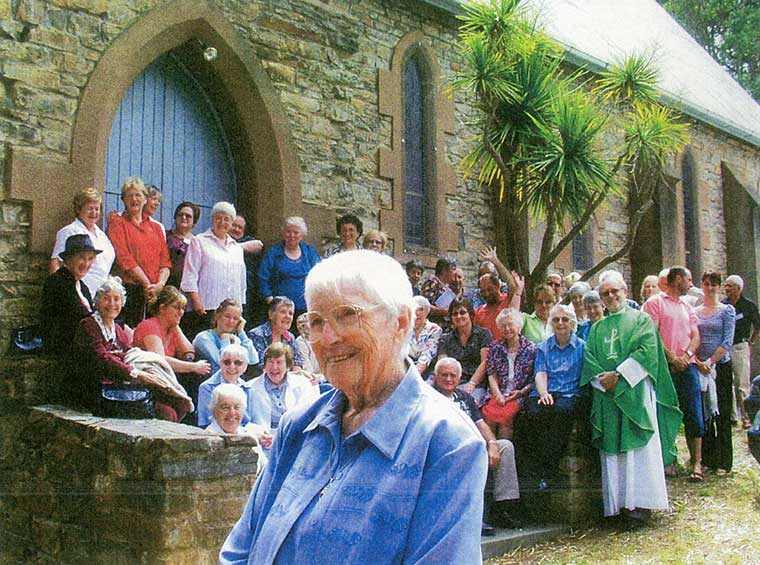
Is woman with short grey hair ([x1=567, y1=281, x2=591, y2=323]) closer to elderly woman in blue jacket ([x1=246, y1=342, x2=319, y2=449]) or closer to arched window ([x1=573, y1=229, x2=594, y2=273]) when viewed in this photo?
elderly woman in blue jacket ([x1=246, y1=342, x2=319, y2=449])

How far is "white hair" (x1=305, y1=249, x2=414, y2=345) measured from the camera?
6.80 ft

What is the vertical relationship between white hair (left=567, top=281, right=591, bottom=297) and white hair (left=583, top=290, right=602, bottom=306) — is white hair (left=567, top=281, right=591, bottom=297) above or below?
above

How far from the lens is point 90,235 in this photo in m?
6.39

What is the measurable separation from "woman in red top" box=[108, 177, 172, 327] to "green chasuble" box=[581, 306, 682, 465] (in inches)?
145

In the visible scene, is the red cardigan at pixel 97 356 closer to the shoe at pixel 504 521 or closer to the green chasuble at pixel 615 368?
the shoe at pixel 504 521

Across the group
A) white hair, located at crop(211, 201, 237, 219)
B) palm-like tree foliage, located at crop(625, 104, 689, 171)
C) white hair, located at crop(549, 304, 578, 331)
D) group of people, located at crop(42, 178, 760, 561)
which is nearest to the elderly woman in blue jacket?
group of people, located at crop(42, 178, 760, 561)

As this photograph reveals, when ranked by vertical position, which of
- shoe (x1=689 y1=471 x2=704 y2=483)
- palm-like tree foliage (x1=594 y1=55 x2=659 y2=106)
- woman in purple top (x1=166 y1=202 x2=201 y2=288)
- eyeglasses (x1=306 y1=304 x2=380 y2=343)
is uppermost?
palm-like tree foliage (x1=594 y1=55 x2=659 y2=106)

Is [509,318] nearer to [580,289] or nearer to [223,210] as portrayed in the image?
[580,289]

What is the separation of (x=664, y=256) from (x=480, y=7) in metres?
7.94

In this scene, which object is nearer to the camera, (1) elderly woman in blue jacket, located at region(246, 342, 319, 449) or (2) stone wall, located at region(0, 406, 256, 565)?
(2) stone wall, located at region(0, 406, 256, 565)

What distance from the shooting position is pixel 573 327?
288 inches

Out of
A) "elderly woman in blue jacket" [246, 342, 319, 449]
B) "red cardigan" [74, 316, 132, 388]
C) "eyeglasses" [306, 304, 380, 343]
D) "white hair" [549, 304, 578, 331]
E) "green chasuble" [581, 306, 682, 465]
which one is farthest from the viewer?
"white hair" [549, 304, 578, 331]

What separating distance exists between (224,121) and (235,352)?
12.4 ft

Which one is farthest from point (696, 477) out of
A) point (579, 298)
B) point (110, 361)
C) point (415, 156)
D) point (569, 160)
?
point (110, 361)
